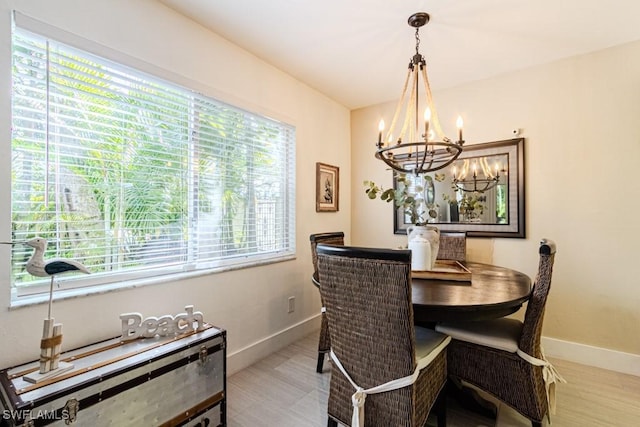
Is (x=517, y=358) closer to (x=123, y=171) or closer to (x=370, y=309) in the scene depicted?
(x=370, y=309)

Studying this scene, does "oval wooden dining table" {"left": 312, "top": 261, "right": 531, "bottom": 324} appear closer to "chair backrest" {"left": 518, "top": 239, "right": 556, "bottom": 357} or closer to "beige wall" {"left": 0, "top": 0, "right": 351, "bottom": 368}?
"chair backrest" {"left": 518, "top": 239, "right": 556, "bottom": 357}

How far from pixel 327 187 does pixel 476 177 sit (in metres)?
1.52

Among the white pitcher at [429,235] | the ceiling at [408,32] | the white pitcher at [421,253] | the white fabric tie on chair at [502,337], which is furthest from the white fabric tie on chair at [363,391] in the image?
the ceiling at [408,32]

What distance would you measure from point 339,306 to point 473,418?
3.94 ft

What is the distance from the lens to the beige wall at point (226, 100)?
4.42ft

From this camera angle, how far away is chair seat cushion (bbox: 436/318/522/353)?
162cm

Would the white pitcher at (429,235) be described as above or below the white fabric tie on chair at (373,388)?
above

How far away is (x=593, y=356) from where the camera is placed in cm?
240

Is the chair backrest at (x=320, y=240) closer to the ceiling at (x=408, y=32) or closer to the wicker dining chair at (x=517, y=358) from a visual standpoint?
the wicker dining chair at (x=517, y=358)

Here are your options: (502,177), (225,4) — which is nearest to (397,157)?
(502,177)

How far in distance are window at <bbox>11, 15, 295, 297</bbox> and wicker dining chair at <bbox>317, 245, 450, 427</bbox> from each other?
3.81 ft

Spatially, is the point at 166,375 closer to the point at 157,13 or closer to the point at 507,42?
the point at 157,13

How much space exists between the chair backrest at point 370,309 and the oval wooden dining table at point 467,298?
0.23 metres

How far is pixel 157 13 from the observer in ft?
6.10
